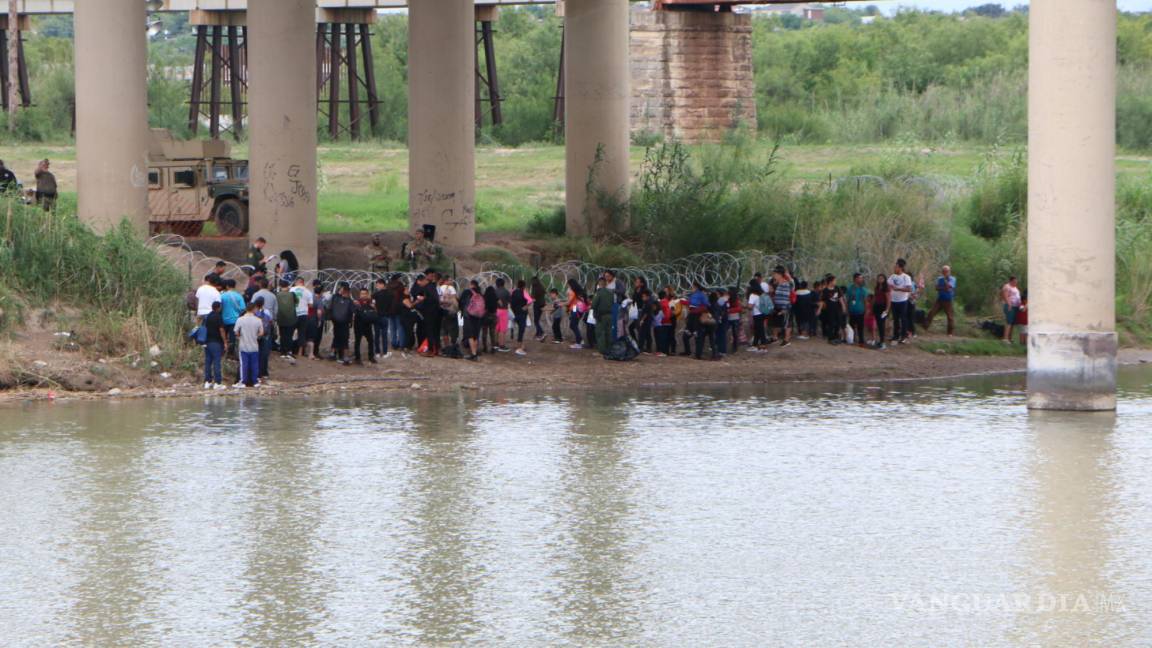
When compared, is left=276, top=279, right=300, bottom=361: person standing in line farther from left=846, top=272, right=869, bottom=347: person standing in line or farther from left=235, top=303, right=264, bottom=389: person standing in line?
left=846, top=272, right=869, bottom=347: person standing in line

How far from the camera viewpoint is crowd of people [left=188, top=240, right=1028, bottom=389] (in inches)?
976

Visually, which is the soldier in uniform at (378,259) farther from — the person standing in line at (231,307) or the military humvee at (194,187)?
the person standing in line at (231,307)

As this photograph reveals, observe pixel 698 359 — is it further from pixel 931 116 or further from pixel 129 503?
pixel 931 116

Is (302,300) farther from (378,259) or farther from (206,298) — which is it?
(378,259)

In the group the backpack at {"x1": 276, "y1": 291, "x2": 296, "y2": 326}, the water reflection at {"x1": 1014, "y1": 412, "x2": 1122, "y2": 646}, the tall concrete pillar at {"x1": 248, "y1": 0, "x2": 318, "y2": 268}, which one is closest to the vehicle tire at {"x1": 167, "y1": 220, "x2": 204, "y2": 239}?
the tall concrete pillar at {"x1": 248, "y1": 0, "x2": 318, "y2": 268}

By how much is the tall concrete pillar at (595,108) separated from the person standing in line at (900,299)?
33.5 feet

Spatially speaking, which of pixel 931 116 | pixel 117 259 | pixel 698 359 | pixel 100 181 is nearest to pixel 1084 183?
pixel 698 359

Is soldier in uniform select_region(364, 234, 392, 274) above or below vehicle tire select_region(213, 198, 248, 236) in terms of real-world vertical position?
below

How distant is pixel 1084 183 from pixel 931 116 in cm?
3966

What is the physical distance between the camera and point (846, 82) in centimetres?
7994

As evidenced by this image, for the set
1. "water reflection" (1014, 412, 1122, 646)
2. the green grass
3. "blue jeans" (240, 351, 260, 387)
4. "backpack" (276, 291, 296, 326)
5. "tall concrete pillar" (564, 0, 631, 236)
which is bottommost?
"water reflection" (1014, 412, 1122, 646)

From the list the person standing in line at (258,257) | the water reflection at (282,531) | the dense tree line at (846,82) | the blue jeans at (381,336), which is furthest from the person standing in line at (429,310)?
the dense tree line at (846,82)

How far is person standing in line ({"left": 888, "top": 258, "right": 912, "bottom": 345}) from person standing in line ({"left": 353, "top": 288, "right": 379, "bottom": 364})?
9.16m

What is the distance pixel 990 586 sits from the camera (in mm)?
13109
